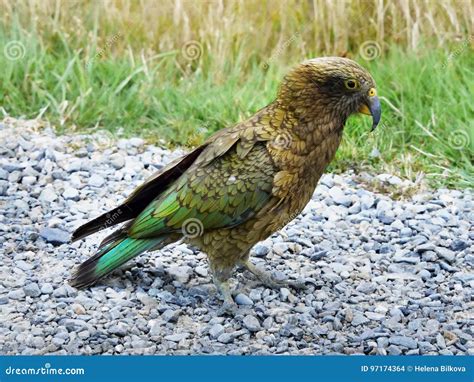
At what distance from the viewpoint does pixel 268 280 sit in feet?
14.9

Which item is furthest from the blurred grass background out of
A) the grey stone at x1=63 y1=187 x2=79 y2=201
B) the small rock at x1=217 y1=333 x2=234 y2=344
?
the small rock at x1=217 y1=333 x2=234 y2=344

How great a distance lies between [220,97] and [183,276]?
6.80 ft

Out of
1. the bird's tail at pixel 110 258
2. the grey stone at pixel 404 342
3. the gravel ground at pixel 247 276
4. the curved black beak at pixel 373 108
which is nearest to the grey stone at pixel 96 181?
the gravel ground at pixel 247 276

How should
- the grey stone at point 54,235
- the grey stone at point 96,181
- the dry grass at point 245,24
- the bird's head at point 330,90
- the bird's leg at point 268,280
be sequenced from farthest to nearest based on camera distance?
the dry grass at point 245,24 < the grey stone at point 96,181 < the grey stone at point 54,235 < the bird's leg at point 268,280 < the bird's head at point 330,90

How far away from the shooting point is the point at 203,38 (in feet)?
22.8

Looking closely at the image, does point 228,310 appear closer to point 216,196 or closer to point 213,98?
point 216,196

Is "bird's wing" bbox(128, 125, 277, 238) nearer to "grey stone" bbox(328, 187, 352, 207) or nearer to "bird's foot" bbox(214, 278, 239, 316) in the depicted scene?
"bird's foot" bbox(214, 278, 239, 316)

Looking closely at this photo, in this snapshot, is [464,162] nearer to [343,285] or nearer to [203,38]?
[343,285]

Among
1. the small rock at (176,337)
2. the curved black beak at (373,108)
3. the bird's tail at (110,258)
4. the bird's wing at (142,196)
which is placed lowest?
the small rock at (176,337)

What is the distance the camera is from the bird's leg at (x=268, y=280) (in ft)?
14.9

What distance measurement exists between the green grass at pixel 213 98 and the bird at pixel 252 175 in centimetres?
162

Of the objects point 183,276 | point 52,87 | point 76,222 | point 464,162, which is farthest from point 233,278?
point 52,87

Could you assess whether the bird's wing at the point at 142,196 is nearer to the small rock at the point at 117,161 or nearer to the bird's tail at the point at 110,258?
the bird's tail at the point at 110,258

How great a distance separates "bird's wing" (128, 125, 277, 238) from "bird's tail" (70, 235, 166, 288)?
0.05m
